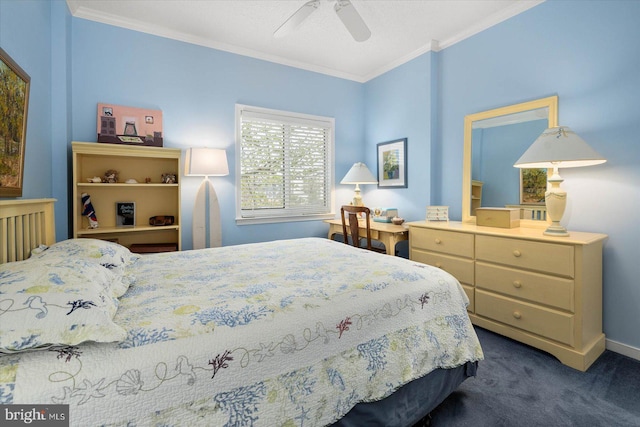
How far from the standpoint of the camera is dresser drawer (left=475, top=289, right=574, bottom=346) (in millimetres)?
2049

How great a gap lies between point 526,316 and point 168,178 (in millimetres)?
3224

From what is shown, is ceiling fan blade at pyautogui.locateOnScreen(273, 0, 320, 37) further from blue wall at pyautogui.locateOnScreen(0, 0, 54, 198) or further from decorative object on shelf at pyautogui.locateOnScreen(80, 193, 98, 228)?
decorative object on shelf at pyautogui.locateOnScreen(80, 193, 98, 228)

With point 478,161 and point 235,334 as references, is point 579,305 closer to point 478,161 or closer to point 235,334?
point 478,161

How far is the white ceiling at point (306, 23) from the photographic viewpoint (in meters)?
2.66

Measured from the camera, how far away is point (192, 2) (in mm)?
2611

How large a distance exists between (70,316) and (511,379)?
2259 mm

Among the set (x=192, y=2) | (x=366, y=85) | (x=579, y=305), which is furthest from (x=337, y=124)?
(x=579, y=305)

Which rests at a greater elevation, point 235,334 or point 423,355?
point 235,334

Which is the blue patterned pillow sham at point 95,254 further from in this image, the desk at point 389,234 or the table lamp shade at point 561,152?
the table lamp shade at point 561,152

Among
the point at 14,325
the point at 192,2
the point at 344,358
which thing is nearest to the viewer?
the point at 14,325

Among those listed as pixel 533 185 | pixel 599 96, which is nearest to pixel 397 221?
pixel 533 185

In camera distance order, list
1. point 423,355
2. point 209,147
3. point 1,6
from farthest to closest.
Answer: point 209,147, point 1,6, point 423,355

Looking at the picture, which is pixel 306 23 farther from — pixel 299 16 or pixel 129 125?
pixel 129 125

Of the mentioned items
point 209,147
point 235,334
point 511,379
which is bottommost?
point 511,379
